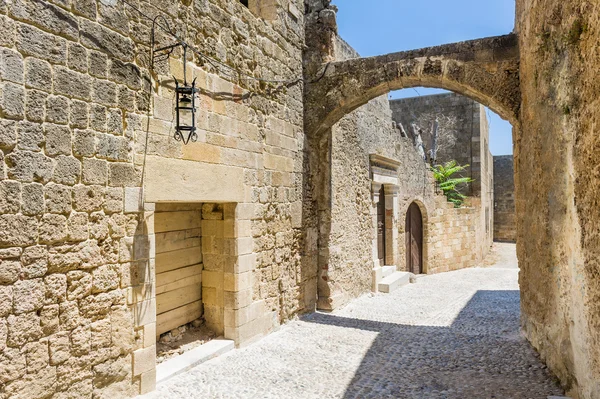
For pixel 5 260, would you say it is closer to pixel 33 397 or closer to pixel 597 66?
pixel 33 397

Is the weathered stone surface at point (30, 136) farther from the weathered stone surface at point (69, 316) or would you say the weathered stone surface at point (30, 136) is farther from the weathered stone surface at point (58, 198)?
the weathered stone surface at point (69, 316)

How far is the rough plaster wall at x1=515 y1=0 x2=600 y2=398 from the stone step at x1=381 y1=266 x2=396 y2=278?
4018mm

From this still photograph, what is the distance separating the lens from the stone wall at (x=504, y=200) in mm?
19141

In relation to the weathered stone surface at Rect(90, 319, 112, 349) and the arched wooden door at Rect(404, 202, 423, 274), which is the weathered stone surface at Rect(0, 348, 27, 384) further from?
the arched wooden door at Rect(404, 202, 423, 274)

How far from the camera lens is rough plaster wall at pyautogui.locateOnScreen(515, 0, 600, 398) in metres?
2.84

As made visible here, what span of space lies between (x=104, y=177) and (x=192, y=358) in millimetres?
1946

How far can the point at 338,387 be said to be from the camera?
373 cm

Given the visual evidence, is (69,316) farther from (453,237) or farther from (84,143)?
(453,237)


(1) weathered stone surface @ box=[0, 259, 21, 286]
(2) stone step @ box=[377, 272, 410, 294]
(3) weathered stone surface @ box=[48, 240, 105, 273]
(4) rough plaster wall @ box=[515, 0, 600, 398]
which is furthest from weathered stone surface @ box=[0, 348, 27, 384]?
A: (2) stone step @ box=[377, 272, 410, 294]

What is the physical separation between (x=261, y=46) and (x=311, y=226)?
2.51 metres

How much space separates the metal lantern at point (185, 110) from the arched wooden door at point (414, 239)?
310 inches

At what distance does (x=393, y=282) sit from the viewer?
8.46 meters

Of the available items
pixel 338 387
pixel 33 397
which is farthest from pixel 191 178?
pixel 338 387

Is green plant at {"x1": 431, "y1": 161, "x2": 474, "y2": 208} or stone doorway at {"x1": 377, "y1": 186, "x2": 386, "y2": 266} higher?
green plant at {"x1": 431, "y1": 161, "x2": 474, "y2": 208}
